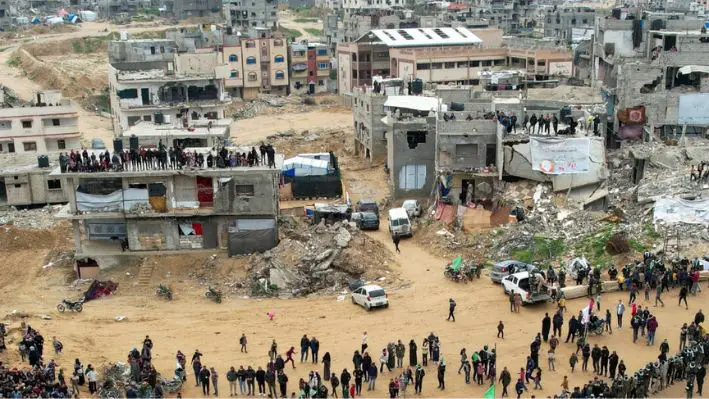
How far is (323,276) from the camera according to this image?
37.9 meters

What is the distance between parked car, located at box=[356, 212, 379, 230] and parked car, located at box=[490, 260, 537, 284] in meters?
10.9

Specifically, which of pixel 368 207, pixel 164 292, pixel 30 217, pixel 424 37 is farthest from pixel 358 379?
pixel 424 37

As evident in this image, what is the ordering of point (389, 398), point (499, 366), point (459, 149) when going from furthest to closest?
point (459, 149), point (499, 366), point (389, 398)

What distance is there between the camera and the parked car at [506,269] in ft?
115

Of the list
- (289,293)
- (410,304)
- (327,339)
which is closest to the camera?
(327,339)

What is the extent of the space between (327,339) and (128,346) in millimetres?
7236

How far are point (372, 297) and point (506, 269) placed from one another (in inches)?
225

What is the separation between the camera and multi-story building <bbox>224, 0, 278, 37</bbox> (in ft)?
422

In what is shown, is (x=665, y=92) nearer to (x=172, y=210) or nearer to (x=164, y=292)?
(x=172, y=210)

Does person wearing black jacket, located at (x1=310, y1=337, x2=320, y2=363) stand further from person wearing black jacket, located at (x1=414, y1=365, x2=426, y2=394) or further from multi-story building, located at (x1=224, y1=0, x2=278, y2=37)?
multi-story building, located at (x1=224, y1=0, x2=278, y2=37)

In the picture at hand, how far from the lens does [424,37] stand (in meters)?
88.4

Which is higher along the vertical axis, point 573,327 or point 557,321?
point 557,321

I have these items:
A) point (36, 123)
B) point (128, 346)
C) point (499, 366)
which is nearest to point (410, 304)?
point (499, 366)

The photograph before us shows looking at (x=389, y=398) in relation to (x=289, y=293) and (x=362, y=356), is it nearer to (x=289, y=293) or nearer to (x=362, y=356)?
(x=362, y=356)
